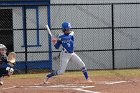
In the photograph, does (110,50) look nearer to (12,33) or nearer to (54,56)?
(54,56)

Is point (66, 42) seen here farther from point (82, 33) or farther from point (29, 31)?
point (82, 33)

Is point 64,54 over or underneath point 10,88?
over

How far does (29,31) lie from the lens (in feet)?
63.1

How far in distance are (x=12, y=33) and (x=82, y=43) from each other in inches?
118

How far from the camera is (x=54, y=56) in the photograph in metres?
19.3

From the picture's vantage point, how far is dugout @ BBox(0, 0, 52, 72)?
19094 mm

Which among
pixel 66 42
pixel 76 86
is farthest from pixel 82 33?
pixel 76 86

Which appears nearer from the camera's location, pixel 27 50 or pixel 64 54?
pixel 64 54

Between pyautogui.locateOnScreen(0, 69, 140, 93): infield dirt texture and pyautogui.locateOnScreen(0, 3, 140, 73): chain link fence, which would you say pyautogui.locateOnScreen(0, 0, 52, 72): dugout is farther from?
pyautogui.locateOnScreen(0, 69, 140, 93): infield dirt texture

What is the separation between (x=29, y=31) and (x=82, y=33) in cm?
225

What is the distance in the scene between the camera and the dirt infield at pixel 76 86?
11.8 metres

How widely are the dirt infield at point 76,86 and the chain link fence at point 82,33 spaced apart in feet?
14.7

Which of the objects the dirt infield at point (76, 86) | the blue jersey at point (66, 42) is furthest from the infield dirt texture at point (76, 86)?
the blue jersey at point (66, 42)

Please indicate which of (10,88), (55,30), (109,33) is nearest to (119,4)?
(109,33)
